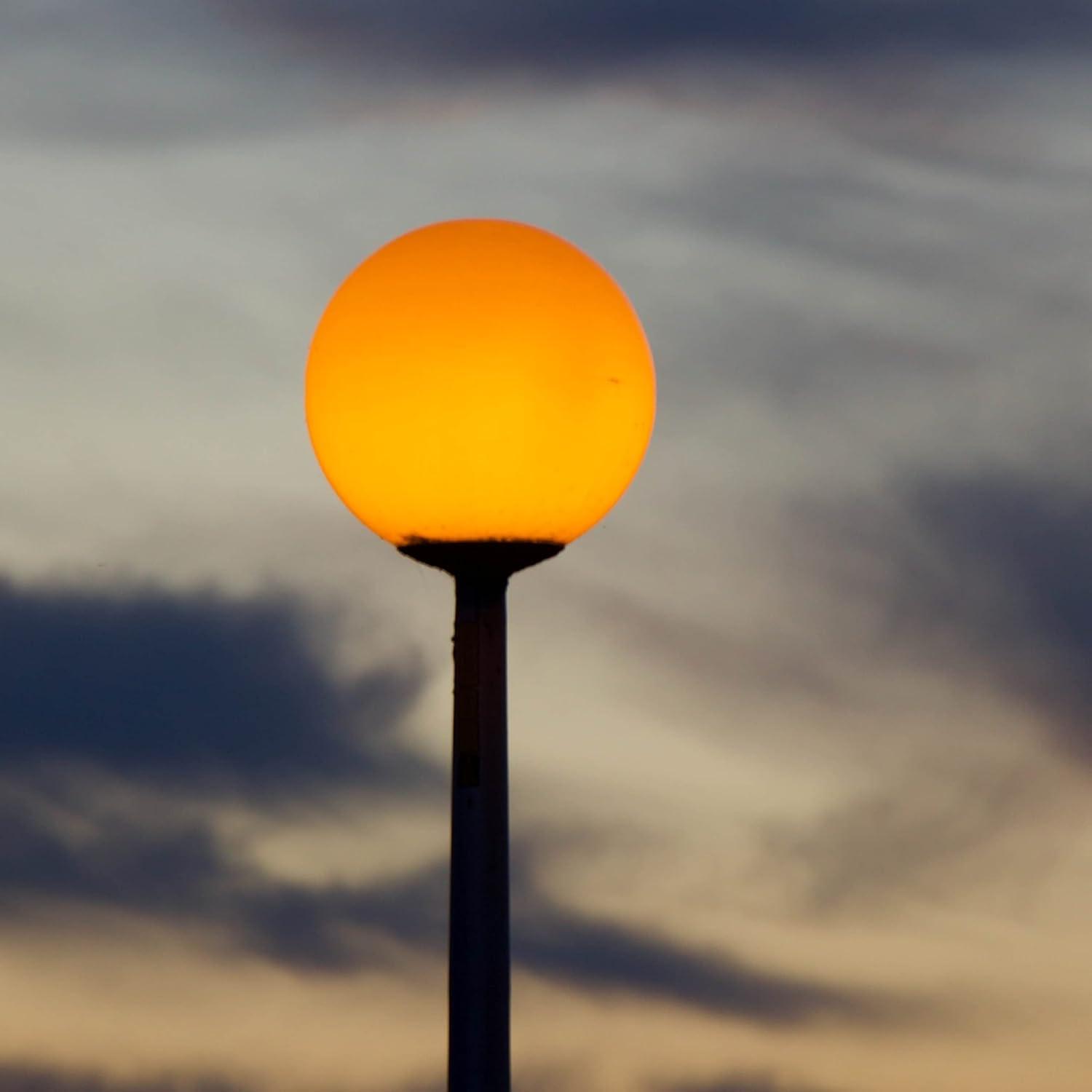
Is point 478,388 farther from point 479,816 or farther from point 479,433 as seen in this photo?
point 479,816

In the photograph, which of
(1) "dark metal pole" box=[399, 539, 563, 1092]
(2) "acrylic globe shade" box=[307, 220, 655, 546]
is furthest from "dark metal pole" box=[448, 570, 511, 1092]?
(2) "acrylic globe shade" box=[307, 220, 655, 546]

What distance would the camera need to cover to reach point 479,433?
25.2 ft

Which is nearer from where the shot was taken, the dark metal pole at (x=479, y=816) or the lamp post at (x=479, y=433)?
the lamp post at (x=479, y=433)

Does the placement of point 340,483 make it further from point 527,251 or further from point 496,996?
point 496,996

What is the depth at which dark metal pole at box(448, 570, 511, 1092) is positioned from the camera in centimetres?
788

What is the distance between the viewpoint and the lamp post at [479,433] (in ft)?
25.2

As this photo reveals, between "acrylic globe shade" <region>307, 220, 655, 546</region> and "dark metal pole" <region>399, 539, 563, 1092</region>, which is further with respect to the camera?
"dark metal pole" <region>399, 539, 563, 1092</region>

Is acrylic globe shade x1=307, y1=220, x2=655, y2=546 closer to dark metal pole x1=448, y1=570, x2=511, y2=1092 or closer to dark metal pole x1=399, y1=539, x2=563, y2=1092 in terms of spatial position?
dark metal pole x1=399, y1=539, x2=563, y2=1092

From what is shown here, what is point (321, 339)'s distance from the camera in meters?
7.96

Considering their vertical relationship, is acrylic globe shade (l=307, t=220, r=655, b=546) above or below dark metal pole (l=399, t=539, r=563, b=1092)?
above

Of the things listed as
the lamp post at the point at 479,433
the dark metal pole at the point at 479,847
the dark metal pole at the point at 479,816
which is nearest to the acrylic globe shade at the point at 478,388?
the lamp post at the point at 479,433

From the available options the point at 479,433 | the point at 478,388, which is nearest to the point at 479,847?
the point at 479,433

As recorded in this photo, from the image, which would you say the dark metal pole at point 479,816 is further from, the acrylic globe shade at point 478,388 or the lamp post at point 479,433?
the acrylic globe shade at point 478,388

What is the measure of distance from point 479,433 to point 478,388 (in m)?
0.14
